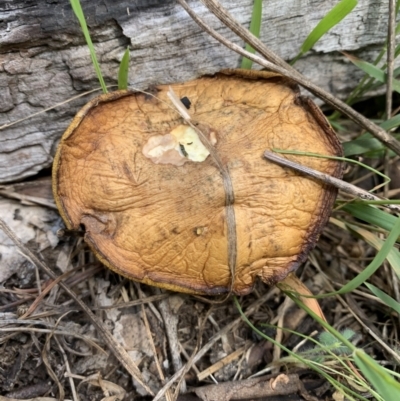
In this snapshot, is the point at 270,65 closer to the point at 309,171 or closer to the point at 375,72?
the point at 309,171

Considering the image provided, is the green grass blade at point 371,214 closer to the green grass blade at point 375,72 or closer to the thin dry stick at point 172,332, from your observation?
the green grass blade at point 375,72

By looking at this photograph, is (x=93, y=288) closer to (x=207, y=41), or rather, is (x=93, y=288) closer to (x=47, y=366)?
(x=47, y=366)

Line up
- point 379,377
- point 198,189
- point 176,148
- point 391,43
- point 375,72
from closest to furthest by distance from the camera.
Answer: point 379,377, point 198,189, point 176,148, point 391,43, point 375,72

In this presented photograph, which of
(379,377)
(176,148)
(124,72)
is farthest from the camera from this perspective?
(124,72)

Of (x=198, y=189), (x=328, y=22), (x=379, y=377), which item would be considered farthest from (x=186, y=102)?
(x=379, y=377)

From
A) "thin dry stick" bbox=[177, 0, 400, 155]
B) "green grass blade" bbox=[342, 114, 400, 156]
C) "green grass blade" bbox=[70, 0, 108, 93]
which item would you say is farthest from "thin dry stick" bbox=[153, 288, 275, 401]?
"green grass blade" bbox=[70, 0, 108, 93]

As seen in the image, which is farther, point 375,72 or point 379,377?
point 375,72

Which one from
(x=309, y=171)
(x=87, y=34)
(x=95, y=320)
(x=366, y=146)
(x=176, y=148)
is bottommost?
(x=95, y=320)
